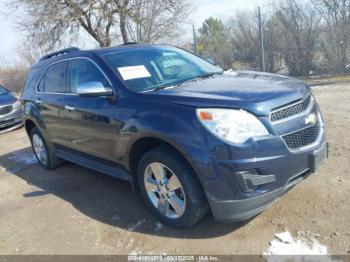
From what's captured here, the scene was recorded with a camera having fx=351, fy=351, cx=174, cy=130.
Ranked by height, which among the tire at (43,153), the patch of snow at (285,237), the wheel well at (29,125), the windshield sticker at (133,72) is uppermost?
the windshield sticker at (133,72)

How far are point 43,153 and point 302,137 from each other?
4.33m

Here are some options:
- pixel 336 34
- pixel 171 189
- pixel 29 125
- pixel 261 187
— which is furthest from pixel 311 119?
pixel 336 34

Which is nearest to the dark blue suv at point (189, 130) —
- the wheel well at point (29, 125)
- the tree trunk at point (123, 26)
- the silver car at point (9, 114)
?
the wheel well at point (29, 125)

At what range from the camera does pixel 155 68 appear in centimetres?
399

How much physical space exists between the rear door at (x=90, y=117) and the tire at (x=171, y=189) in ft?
1.78

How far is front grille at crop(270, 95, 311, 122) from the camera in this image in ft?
9.54

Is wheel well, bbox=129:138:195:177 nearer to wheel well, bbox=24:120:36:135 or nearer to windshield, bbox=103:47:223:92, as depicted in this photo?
windshield, bbox=103:47:223:92

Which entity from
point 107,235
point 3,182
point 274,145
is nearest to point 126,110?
point 107,235

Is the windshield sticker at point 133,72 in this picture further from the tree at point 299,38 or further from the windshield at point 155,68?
the tree at point 299,38

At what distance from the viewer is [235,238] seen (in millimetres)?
3152

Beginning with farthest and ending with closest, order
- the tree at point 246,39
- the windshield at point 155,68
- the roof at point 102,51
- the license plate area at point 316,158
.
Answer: the tree at point 246,39, the roof at point 102,51, the windshield at point 155,68, the license plate area at point 316,158

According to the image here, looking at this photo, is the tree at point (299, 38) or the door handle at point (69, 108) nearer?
the door handle at point (69, 108)

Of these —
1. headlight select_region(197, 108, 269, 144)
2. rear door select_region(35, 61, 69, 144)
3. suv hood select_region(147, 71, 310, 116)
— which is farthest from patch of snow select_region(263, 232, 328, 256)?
rear door select_region(35, 61, 69, 144)

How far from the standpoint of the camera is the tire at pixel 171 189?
3.09 metres
